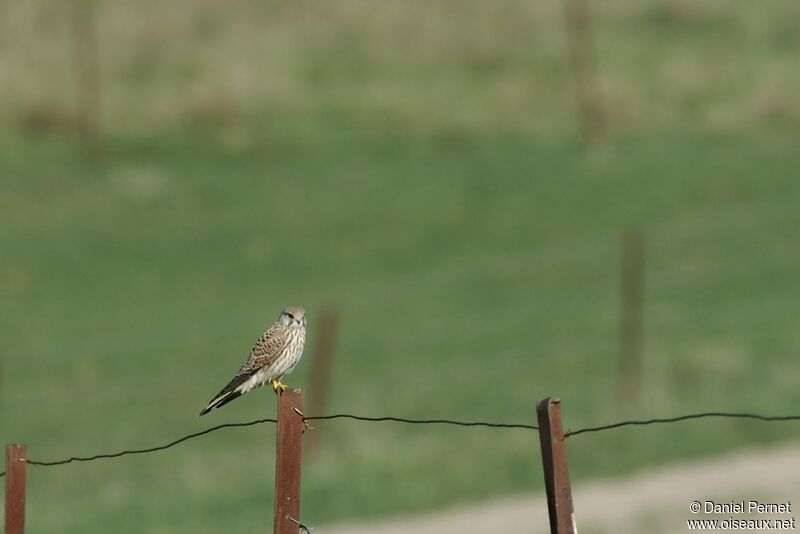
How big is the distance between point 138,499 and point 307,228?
1755 centimetres

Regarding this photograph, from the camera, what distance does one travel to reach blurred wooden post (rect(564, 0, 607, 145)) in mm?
41594

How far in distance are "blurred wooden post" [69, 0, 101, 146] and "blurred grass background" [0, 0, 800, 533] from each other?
1.26 feet

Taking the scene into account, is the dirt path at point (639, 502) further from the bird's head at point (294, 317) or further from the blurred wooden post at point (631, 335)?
the bird's head at point (294, 317)

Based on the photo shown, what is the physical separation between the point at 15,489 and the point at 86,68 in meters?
35.3

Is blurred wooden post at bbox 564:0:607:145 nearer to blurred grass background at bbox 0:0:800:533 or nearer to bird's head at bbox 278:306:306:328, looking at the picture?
blurred grass background at bbox 0:0:800:533

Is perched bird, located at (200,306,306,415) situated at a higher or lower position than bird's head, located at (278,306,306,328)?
lower

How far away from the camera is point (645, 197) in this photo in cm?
3672

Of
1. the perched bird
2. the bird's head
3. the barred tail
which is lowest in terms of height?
the barred tail

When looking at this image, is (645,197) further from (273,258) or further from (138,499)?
(138,499)

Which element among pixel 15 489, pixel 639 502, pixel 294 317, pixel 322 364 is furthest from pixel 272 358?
pixel 322 364

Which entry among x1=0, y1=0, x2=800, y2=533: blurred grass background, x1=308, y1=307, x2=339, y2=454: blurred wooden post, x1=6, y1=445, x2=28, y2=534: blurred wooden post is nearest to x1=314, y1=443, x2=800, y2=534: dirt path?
x1=0, y1=0, x2=800, y2=533: blurred grass background

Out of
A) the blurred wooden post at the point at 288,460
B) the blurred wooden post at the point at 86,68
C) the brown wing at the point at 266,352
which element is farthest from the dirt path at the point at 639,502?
the blurred wooden post at the point at 86,68

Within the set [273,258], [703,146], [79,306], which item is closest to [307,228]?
[273,258]

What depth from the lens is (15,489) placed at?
26.0 ft
